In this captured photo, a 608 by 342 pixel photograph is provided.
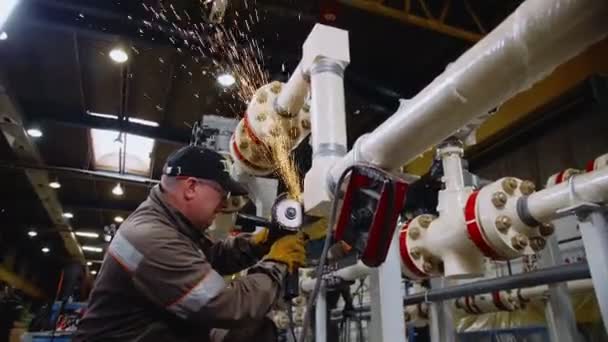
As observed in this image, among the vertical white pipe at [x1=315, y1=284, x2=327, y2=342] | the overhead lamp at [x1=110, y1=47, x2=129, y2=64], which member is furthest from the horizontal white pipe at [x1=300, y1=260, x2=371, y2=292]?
the overhead lamp at [x1=110, y1=47, x2=129, y2=64]

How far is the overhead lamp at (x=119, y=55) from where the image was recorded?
3.35m

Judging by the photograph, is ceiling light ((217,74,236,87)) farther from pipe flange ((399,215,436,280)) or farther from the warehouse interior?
pipe flange ((399,215,436,280))

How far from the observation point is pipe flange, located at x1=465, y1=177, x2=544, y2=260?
4.47ft

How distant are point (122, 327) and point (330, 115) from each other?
29.5 inches

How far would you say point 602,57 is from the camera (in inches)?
119

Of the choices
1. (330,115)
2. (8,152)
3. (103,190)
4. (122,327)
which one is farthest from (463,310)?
(103,190)

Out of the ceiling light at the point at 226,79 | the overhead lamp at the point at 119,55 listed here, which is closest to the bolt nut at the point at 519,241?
the ceiling light at the point at 226,79

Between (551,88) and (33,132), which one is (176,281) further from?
(33,132)

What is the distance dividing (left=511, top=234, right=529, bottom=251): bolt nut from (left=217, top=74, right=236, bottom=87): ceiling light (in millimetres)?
A: 2699

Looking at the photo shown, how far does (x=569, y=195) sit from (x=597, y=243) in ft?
0.57

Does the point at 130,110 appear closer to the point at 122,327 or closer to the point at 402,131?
the point at 122,327

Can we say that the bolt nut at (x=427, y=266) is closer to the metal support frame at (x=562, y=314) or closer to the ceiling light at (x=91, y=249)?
the metal support frame at (x=562, y=314)

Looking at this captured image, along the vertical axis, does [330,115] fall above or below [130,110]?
below

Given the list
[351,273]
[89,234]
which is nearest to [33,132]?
[351,273]
